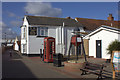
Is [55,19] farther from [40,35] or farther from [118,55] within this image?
[118,55]

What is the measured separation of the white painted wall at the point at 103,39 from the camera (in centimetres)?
1636

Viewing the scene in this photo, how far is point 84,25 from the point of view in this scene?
27953 mm

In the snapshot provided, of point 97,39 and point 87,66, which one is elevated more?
point 97,39

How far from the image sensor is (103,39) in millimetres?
17391

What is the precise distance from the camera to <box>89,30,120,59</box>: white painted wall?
16.4 m

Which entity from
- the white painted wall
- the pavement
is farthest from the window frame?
the pavement

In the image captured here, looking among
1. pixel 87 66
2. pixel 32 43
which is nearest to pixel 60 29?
pixel 32 43

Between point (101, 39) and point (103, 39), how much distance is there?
35 cm

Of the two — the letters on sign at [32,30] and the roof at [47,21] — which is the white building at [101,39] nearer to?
the roof at [47,21]

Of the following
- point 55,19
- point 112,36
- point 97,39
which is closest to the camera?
point 112,36

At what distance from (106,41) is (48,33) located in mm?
10627

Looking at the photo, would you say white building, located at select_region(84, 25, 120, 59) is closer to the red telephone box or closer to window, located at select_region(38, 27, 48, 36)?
the red telephone box

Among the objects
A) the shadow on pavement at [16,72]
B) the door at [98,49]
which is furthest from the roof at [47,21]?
the shadow on pavement at [16,72]

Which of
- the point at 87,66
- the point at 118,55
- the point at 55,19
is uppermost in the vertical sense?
the point at 55,19
